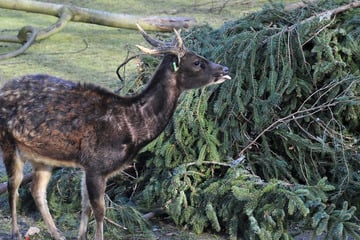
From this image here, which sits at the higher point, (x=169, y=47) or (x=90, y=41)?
(x=169, y=47)

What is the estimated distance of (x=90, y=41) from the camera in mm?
14828

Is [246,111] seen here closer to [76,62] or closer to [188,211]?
[188,211]

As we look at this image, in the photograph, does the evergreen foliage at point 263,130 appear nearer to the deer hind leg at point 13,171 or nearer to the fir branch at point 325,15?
the fir branch at point 325,15

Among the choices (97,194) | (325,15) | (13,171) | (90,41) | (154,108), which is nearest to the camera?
(97,194)

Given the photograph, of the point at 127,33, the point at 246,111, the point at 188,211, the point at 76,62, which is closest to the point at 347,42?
the point at 246,111

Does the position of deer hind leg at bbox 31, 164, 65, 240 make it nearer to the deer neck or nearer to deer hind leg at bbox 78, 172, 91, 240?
deer hind leg at bbox 78, 172, 91, 240

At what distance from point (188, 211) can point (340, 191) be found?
1.33 meters

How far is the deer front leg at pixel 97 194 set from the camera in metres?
6.36

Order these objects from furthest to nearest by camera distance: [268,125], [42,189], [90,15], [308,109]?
[90,15] < [268,125] < [308,109] < [42,189]

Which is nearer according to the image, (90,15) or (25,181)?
(25,181)

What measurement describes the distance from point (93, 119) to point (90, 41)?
8.55m

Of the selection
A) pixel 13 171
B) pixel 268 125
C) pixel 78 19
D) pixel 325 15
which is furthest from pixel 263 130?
pixel 78 19

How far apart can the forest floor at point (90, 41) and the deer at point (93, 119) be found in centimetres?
149

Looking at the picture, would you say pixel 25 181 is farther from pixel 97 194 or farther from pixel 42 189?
pixel 97 194
